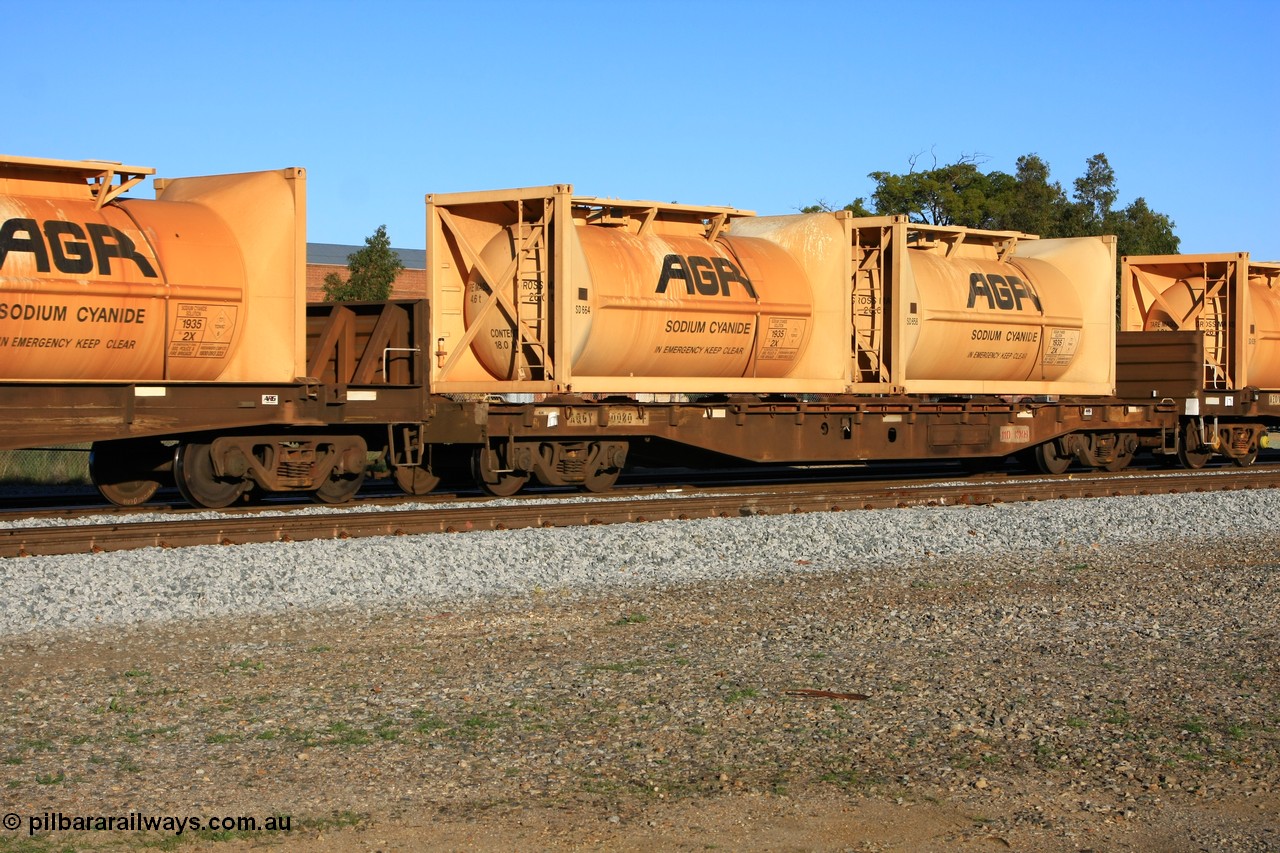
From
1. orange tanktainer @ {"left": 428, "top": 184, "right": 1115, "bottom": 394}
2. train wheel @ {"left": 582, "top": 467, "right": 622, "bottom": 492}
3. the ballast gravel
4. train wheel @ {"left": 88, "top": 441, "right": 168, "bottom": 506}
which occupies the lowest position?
the ballast gravel

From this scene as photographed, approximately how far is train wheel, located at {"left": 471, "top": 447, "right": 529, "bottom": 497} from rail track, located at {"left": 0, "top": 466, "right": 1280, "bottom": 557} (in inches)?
35.6

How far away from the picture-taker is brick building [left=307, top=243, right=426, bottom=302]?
56856 mm

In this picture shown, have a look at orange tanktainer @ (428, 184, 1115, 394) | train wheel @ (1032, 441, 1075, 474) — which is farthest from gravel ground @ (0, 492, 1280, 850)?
train wheel @ (1032, 441, 1075, 474)

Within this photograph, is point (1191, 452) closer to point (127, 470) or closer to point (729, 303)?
point (729, 303)

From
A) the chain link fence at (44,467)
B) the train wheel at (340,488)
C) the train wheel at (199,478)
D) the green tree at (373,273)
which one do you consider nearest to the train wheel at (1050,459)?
the train wheel at (340,488)

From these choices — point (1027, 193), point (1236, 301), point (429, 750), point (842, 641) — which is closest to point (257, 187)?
point (842, 641)

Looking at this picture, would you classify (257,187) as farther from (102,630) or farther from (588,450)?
(102,630)

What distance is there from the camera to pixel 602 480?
59.6 ft

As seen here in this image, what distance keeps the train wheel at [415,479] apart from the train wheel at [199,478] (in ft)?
8.21

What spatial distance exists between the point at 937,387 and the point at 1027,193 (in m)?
46.7

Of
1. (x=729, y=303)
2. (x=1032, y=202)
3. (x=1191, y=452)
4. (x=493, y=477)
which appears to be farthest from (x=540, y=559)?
(x=1032, y=202)

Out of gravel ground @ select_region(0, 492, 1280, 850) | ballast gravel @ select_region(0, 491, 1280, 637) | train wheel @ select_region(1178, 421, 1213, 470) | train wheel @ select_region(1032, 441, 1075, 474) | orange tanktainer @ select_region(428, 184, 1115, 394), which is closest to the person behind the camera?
gravel ground @ select_region(0, 492, 1280, 850)

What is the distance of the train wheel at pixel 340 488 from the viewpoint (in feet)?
54.6

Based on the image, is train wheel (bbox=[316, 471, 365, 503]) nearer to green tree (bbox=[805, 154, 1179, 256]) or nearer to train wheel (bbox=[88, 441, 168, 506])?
train wheel (bbox=[88, 441, 168, 506])
